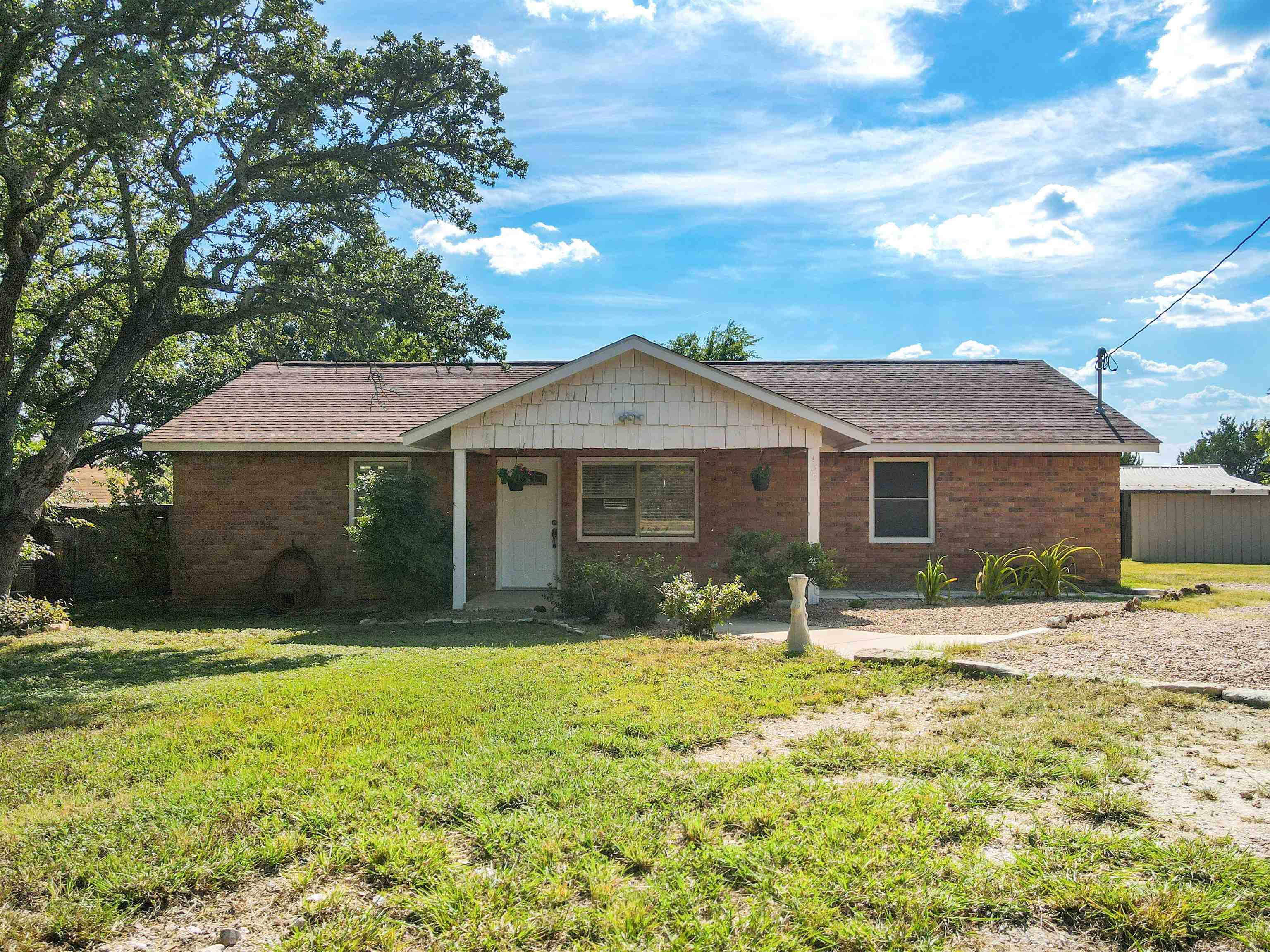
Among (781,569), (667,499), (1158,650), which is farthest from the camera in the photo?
(667,499)

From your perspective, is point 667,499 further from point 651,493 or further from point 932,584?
point 932,584

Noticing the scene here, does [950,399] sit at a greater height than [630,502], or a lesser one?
greater

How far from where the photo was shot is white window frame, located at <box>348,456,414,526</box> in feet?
46.9

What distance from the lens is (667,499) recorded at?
49.1 feet

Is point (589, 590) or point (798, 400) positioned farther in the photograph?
point (798, 400)

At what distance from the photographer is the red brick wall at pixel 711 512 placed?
1426 cm

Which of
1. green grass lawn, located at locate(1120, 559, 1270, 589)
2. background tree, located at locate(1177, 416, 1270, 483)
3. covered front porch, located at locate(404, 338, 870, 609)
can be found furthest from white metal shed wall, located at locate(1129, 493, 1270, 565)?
background tree, located at locate(1177, 416, 1270, 483)

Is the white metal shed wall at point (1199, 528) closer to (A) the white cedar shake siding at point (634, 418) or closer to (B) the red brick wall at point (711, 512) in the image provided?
(B) the red brick wall at point (711, 512)

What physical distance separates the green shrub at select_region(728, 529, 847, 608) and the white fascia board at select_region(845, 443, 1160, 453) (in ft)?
9.78

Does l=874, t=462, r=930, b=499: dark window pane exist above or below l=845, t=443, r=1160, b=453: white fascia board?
below

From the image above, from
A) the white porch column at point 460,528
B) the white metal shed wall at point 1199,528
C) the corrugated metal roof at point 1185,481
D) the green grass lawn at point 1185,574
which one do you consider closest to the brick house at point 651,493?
the white porch column at point 460,528

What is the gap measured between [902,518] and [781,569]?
4.05 m

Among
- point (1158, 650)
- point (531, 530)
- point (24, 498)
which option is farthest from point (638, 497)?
point (24, 498)

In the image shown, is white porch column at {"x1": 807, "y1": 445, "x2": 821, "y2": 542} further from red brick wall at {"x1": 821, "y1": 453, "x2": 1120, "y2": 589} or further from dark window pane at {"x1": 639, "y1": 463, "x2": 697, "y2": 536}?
dark window pane at {"x1": 639, "y1": 463, "x2": 697, "y2": 536}
